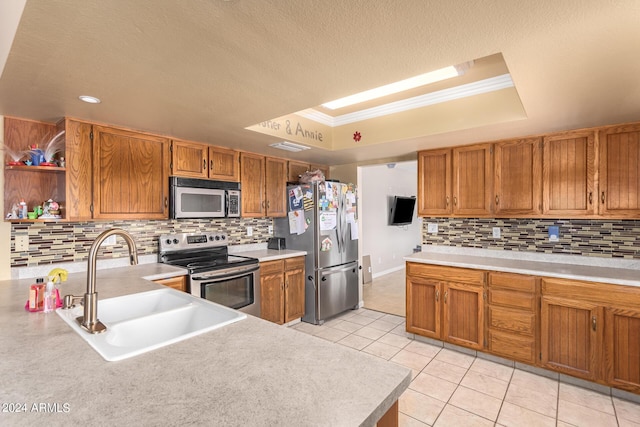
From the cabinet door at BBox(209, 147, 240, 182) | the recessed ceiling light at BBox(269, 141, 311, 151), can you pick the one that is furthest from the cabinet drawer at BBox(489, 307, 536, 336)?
the cabinet door at BBox(209, 147, 240, 182)

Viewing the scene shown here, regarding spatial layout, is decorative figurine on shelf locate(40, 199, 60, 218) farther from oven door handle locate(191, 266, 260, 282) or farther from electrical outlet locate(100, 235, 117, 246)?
oven door handle locate(191, 266, 260, 282)

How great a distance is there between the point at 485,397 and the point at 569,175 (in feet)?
6.63

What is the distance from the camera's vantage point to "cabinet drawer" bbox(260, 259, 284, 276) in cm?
338

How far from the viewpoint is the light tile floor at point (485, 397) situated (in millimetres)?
2045

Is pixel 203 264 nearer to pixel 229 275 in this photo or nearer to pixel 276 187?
pixel 229 275

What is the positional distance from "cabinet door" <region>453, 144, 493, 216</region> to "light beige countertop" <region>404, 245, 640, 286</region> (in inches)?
19.9

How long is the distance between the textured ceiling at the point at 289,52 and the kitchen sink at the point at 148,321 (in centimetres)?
118

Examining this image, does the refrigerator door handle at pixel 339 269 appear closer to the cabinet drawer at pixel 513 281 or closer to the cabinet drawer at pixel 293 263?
the cabinet drawer at pixel 293 263

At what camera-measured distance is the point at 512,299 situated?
272 centimetres

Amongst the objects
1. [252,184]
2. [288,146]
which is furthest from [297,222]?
[288,146]

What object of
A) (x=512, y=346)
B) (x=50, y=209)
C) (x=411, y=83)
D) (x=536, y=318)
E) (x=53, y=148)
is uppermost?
(x=411, y=83)

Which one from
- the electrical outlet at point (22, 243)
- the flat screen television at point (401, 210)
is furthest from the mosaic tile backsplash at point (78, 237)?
the flat screen television at point (401, 210)

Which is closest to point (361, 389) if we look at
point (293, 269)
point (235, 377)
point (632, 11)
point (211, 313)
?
point (235, 377)

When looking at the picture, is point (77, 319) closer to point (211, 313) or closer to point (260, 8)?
point (211, 313)
